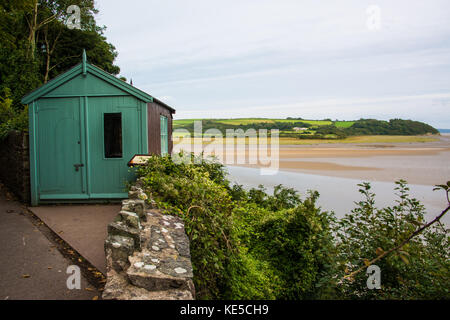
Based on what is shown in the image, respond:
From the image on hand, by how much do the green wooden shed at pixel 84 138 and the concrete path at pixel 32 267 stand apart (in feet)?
5.55

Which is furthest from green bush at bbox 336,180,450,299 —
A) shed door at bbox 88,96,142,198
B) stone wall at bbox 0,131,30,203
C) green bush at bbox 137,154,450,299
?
stone wall at bbox 0,131,30,203

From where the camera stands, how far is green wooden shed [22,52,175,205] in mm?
7547

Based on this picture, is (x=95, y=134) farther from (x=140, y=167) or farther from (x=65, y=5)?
(x=65, y=5)

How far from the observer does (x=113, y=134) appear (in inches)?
300

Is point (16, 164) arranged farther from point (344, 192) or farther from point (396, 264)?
point (344, 192)

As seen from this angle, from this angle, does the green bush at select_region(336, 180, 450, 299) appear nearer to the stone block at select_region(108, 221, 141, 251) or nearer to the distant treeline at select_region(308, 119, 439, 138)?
the stone block at select_region(108, 221, 141, 251)

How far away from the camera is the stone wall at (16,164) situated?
7.82m

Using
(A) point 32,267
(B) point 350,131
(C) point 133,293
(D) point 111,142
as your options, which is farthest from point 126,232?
(B) point 350,131

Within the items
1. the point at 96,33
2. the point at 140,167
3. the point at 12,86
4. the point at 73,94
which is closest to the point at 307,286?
the point at 140,167

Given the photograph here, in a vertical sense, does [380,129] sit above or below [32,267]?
above

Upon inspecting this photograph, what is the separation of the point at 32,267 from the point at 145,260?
2.60 m

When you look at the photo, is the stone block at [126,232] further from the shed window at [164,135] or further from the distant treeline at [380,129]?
the distant treeline at [380,129]

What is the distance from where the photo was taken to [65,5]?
23.9 metres
